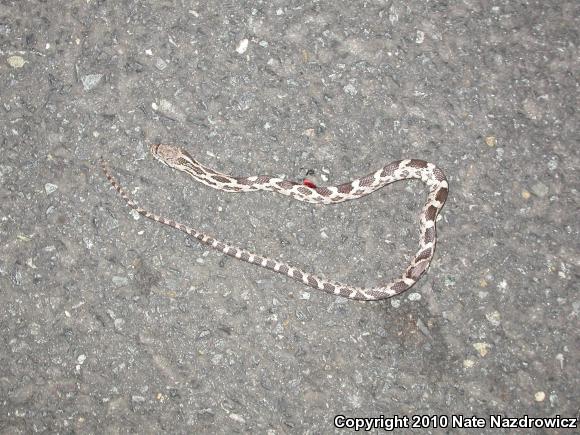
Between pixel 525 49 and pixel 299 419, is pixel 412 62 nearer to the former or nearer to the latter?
pixel 525 49

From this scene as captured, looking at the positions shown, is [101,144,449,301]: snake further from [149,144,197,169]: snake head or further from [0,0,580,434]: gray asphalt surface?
[0,0,580,434]: gray asphalt surface

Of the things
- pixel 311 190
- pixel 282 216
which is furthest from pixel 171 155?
pixel 311 190

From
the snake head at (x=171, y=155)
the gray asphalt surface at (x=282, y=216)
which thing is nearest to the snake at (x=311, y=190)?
the snake head at (x=171, y=155)

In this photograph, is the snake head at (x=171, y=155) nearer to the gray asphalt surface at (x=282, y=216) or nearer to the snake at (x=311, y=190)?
the snake at (x=311, y=190)

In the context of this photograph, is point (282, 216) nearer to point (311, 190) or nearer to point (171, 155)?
point (311, 190)

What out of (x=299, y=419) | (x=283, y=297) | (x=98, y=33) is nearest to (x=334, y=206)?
(x=283, y=297)

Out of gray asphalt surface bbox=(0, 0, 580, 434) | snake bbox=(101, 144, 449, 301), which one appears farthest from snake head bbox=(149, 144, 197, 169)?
gray asphalt surface bbox=(0, 0, 580, 434)
